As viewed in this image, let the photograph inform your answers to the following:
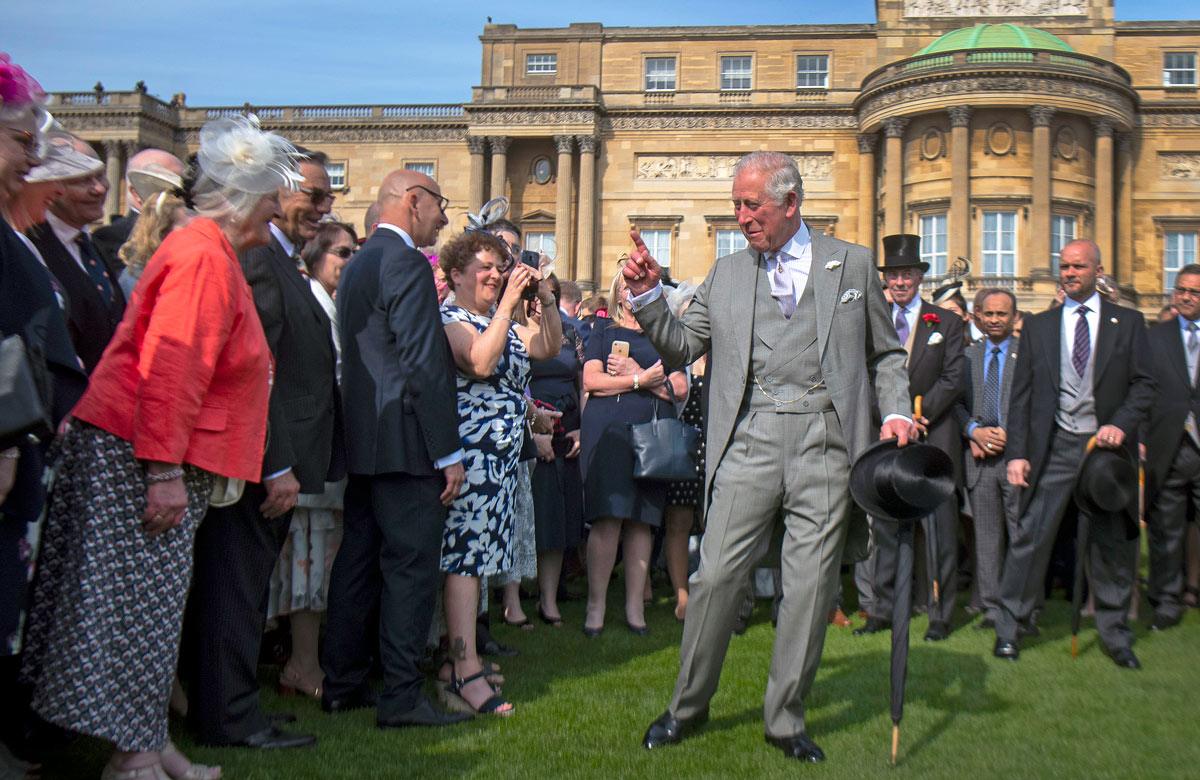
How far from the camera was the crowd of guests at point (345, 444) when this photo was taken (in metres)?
3.85

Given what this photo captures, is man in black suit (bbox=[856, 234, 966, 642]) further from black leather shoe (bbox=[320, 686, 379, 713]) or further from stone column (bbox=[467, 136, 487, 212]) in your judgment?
stone column (bbox=[467, 136, 487, 212])

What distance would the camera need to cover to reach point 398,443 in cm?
508

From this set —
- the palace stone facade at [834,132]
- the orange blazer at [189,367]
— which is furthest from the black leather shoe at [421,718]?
the palace stone facade at [834,132]

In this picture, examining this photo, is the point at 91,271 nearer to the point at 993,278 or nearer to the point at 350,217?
the point at 993,278

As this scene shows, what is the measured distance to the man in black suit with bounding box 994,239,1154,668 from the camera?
7.11 meters

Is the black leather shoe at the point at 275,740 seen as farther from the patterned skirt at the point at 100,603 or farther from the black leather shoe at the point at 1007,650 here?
the black leather shoe at the point at 1007,650

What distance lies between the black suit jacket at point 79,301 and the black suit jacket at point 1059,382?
5872 millimetres

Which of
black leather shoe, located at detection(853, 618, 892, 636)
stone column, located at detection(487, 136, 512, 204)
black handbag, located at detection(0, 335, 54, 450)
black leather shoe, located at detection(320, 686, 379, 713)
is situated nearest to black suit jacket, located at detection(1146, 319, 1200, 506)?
black leather shoe, located at detection(853, 618, 892, 636)

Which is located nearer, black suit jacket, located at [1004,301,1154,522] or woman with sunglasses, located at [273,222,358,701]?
woman with sunglasses, located at [273,222,358,701]

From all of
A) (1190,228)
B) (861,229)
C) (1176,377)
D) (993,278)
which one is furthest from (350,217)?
(1176,377)

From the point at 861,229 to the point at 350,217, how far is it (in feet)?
70.6

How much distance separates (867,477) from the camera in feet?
15.5

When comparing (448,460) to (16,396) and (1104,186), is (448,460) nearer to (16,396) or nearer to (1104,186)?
(16,396)

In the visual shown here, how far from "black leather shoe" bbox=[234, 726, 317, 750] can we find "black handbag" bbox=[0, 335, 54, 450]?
2.15m
